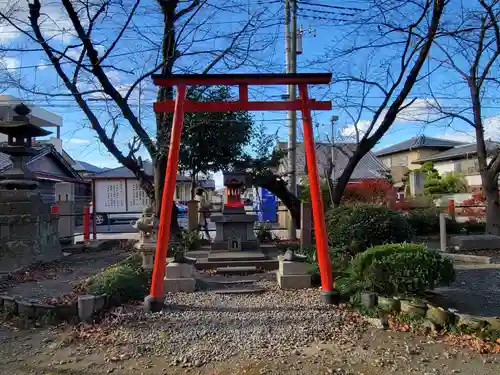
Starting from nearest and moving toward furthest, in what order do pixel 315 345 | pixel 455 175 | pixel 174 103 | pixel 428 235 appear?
1. pixel 315 345
2. pixel 174 103
3. pixel 428 235
4. pixel 455 175

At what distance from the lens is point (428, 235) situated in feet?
52.4

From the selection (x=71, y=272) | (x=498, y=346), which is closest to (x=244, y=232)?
(x=71, y=272)

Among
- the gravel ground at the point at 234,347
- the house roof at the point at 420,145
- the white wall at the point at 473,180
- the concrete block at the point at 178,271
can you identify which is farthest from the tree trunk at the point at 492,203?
the house roof at the point at 420,145

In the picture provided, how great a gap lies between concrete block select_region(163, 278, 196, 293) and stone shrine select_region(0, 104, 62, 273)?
4869 mm

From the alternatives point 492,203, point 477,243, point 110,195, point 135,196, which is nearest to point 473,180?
point 492,203

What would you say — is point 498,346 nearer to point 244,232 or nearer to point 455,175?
point 244,232

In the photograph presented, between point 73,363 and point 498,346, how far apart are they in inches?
182

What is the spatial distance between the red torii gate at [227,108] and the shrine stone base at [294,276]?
117cm

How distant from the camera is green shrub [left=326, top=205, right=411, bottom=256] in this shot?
8.80 metres

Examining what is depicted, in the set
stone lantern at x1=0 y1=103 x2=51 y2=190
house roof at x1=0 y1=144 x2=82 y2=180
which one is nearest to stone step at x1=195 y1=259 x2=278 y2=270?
stone lantern at x1=0 y1=103 x2=51 y2=190

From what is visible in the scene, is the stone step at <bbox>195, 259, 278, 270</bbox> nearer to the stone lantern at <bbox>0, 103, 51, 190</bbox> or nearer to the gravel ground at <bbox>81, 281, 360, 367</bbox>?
the gravel ground at <bbox>81, 281, 360, 367</bbox>

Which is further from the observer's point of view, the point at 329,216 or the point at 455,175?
the point at 455,175

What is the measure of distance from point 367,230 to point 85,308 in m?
5.66

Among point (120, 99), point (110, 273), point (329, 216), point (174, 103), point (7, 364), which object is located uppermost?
point (120, 99)
